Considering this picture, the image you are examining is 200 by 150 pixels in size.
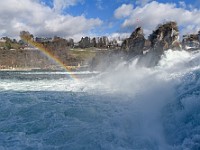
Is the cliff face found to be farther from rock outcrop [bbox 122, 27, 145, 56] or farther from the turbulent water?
the turbulent water

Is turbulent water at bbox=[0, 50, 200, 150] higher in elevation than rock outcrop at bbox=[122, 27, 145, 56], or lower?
lower

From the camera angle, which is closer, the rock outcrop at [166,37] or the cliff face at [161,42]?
the cliff face at [161,42]

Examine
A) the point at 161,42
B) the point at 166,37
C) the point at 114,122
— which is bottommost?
the point at 114,122

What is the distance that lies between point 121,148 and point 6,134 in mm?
4138

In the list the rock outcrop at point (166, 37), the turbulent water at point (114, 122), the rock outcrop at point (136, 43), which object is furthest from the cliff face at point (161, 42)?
the turbulent water at point (114, 122)

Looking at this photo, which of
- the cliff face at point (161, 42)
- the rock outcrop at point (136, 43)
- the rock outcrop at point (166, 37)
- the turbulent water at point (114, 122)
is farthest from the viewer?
the rock outcrop at point (136, 43)

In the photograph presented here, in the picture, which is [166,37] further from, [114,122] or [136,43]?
[114,122]

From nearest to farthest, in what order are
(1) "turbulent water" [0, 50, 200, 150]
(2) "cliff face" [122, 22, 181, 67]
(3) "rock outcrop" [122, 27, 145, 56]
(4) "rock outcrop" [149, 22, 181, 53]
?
1. (1) "turbulent water" [0, 50, 200, 150]
2. (2) "cliff face" [122, 22, 181, 67]
3. (4) "rock outcrop" [149, 22, 181, 53]
4. (3) "rock outcrop" [122, 27, 145, 56]

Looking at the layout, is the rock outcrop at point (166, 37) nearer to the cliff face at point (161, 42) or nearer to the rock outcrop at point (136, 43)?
the cliff face at point (161, 42)

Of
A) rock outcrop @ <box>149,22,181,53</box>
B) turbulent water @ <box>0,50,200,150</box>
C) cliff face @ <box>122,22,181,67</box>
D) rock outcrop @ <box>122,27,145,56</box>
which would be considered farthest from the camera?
rock outcrop @ <box>122,27,145,56</box>

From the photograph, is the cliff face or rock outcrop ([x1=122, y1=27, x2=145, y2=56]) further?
rock outcrop ([x1=122, y1=27, x2=145, y2=56])

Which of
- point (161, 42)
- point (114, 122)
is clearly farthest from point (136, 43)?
point (114, 122)

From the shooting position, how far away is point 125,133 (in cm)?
947

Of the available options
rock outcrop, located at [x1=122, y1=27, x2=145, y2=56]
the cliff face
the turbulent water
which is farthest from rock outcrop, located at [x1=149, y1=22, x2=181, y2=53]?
the turbulent water
